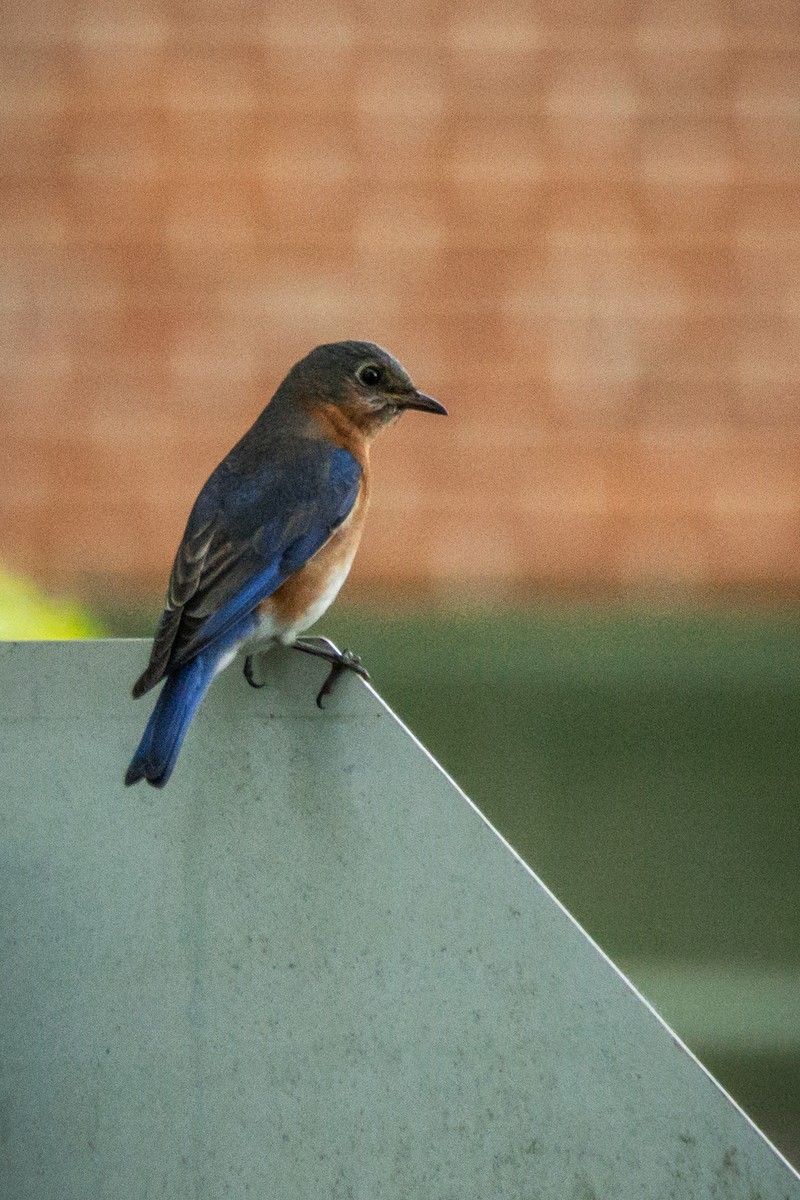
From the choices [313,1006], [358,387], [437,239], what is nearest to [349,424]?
[358,387]

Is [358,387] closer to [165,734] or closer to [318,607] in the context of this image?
[318,607]

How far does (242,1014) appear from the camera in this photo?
1.76 m

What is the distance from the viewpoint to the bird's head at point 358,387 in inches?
123

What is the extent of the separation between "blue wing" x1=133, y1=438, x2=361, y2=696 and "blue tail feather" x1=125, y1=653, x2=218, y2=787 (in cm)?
28

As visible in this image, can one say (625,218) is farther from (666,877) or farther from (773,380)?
(666,877)

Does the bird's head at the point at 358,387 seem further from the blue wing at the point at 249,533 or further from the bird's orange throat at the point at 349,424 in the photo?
the blue wing at the point at 249,533

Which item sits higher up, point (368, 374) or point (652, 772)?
point (368, 374)

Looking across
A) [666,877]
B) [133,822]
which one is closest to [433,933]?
[133,822]

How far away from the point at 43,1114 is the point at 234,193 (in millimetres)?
3872

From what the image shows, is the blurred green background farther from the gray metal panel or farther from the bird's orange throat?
the gray metal panel

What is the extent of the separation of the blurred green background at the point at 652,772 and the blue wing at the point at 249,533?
1.86 meters

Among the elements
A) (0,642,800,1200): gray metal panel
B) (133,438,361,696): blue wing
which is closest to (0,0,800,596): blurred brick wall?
(133,438,361,696): blue wing

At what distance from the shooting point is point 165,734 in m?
1.78

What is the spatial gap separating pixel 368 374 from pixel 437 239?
2.13 metres
